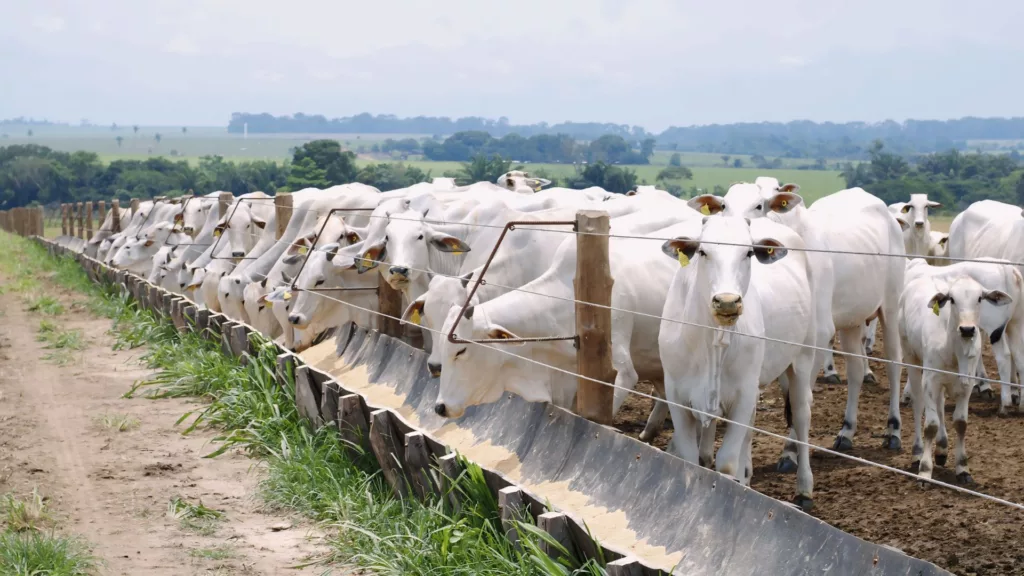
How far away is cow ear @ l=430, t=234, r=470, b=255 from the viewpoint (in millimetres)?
9555

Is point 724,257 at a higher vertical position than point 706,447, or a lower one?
higher

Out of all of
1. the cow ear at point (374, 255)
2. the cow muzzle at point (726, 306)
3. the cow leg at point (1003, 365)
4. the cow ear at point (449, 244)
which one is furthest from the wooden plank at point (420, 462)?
the cow leg at point (1003, 365)

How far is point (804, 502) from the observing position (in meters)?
7.50

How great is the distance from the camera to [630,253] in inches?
319

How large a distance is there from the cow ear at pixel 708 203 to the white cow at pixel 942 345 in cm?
185

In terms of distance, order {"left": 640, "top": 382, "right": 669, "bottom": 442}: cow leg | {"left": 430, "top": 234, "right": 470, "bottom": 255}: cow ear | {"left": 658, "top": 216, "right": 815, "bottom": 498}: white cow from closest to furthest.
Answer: {"left": 658, "top": 216, "right": 815, "bottom": 498}: white cow, {"left": 640, "top": 382, "right": 669, "bottom": 442}: cow leg, {"left": 430, "top": 234, "right": 470, "bottom": 255}: cow ear

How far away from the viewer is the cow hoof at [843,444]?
909 centimetres

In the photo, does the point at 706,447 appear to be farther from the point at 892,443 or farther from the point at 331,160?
the point at 331,160

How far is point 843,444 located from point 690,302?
3.22 meters

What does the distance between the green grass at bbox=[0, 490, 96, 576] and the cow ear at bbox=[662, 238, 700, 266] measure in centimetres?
349

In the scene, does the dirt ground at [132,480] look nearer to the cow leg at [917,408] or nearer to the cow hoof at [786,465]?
the cow hoof at [786,465]

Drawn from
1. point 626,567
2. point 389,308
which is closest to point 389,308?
point 389,308

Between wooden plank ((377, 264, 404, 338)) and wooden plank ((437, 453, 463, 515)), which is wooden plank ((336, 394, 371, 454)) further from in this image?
wooden plank ((377, 264, 404, 338))

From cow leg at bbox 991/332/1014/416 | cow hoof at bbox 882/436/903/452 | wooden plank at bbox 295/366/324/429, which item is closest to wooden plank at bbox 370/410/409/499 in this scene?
wooden plank at bbox 295/366/324/429
